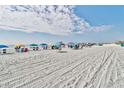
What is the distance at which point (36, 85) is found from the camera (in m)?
5.10
